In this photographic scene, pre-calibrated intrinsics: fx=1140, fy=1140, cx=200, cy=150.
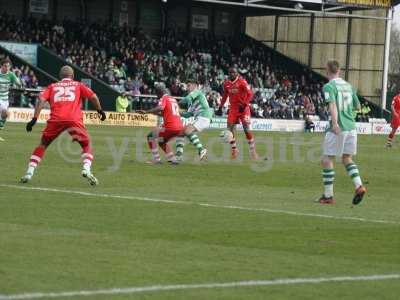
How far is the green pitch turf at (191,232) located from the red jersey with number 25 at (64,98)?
114 cm

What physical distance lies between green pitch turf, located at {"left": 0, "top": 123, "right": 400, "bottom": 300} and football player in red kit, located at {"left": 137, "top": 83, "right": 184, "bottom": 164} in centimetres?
148

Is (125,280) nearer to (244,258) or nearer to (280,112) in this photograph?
(244,258)

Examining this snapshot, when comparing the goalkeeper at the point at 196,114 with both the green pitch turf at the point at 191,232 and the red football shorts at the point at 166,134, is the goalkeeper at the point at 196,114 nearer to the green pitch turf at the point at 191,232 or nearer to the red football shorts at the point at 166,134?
the red football shorts at the point at 166,134

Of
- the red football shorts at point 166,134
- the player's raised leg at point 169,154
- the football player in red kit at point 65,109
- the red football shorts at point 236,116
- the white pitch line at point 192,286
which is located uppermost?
the football player in red kit at point 65,109

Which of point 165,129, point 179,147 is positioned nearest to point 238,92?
point 179,147

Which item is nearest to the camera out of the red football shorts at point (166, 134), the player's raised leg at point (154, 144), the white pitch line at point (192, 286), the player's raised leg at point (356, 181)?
the white pitch line at point (192, 286)

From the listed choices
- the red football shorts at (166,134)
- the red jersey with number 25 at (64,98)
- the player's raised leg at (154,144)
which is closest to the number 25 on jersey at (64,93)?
the red jersey with number 25 at (64,98)

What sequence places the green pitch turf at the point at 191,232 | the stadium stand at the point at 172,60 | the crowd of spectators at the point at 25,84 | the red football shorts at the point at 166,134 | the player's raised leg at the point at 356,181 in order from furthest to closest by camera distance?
the stadium stand at the point at 172,60
the crowd of spectators at the point at 25,84
the red football shorts at the point at 166,134
the player's raised leg at the point at 356,181
the green pitch turf at the point at 191,232

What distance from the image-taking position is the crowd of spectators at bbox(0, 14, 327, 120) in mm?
54906

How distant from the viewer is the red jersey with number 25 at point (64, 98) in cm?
1873

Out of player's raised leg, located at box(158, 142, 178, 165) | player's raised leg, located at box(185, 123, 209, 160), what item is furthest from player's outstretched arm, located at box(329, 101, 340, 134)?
player's raised leg, located at box(185, 123, 209, 160)

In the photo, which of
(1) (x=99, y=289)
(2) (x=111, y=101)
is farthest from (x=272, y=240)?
(2) (x=111, y=101)

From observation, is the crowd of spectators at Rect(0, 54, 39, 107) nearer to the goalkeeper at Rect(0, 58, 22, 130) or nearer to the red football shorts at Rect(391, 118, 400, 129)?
the goalkeeper at Rect(0, 58, 22, 130)

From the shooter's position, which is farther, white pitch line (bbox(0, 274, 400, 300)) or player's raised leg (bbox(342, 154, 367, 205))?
player's raised leg (bbox(342, 154, 367, 205))
